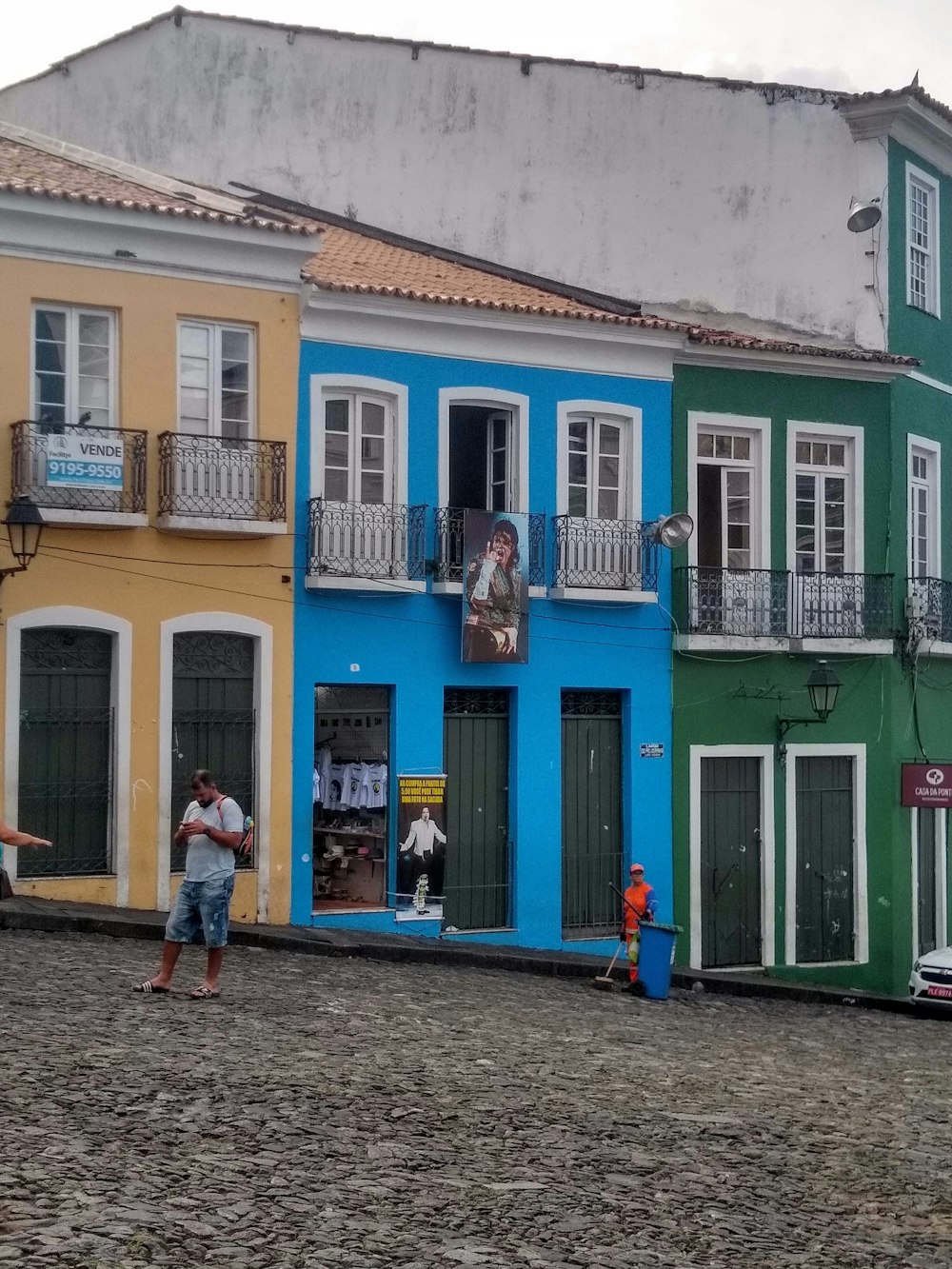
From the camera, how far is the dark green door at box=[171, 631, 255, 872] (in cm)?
1819

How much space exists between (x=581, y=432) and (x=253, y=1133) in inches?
505

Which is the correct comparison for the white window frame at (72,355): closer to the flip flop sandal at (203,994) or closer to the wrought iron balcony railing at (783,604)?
the flip flop sandal at (203,994)

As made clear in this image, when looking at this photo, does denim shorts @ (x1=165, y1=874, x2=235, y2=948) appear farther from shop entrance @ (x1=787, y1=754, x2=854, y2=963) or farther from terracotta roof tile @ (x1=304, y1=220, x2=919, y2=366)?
shop entrance @ (x1=787, y1=754, x2=854, y2=963)

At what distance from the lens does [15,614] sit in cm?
1723

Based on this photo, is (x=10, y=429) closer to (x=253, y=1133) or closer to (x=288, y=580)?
(x=288, y=580)

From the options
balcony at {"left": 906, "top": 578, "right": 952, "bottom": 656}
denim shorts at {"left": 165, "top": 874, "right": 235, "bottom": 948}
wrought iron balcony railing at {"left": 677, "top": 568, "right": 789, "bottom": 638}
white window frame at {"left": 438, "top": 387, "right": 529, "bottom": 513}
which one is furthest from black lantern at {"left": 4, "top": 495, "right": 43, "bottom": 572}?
balcony at {"left": 906, "top": 578, "right": 952, "bottom": 656}

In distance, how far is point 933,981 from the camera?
20312 millimetres

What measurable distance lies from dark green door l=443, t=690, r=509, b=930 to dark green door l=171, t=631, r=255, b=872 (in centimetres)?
240

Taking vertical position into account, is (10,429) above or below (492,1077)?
above

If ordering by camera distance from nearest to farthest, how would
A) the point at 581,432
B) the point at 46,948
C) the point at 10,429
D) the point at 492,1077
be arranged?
1. the point at 492,1077
2. the point at 46,948
3. the point at 10,429
4. the point at 581,432

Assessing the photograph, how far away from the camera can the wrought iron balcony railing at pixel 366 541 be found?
18.8 meters

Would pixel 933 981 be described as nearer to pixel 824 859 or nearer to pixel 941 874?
pixel 824 859

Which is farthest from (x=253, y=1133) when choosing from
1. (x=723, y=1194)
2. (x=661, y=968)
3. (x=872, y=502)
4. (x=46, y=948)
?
(x=872, y=502)

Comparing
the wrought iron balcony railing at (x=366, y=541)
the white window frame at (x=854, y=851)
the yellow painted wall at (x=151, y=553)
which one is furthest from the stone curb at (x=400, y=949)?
the wrought iron balcony railing at (x=366, y=541)
